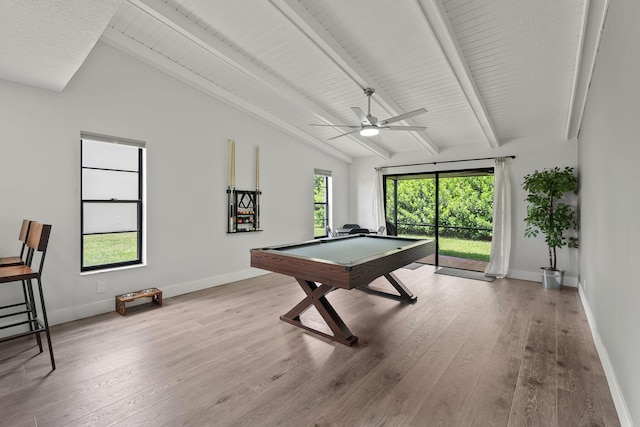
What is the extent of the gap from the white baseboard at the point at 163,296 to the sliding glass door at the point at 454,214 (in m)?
3.33

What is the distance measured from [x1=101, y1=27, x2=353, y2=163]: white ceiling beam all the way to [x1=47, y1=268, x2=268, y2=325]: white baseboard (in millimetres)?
2715

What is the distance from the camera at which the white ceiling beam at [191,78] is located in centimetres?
349

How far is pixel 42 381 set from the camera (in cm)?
215

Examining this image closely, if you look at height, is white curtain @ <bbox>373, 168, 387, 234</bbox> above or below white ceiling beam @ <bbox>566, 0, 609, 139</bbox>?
below

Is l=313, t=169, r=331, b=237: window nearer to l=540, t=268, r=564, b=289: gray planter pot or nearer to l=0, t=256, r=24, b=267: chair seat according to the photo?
l=540, t=268, r=564, b=289: gray planter pot

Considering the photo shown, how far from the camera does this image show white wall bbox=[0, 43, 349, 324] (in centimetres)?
301

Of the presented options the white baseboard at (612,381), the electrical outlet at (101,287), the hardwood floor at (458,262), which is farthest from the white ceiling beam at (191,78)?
the white baseboard at (612,381)

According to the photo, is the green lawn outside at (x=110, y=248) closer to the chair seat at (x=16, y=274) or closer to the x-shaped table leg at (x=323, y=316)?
the chair seat at (x=16, y=274)

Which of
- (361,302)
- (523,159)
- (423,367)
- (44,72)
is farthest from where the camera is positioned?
(523,159)

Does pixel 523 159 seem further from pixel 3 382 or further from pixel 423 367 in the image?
pixel 3 382

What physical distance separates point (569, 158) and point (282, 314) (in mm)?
5089

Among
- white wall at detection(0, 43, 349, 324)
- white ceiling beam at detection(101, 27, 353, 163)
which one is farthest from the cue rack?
white ceiling beam at detection(101, 27, 353, 163)

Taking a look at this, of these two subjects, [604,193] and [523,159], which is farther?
[523,159]

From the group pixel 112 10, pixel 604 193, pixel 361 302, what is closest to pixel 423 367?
pixel 361 302
